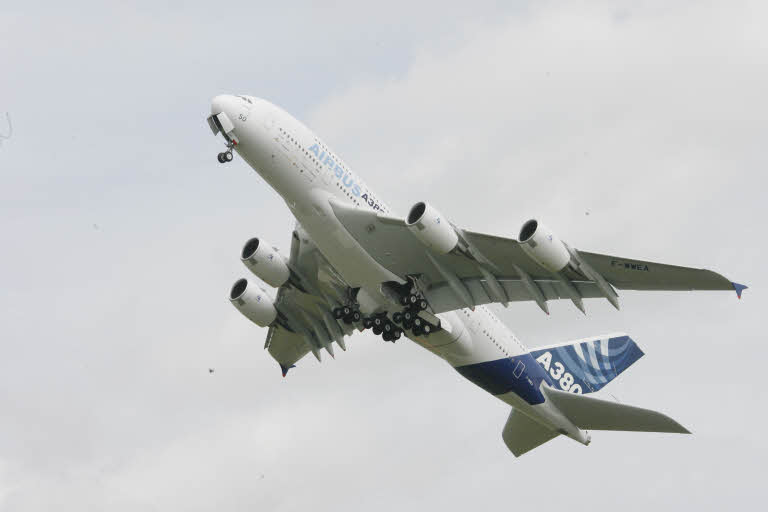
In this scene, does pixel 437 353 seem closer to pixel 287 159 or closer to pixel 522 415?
pixel 522 415

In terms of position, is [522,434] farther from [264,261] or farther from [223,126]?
[223,126]

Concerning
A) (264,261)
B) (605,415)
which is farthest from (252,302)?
(605,415)

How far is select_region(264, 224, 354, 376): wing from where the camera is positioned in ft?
120

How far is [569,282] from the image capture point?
3250cm

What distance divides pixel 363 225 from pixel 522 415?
11.8m

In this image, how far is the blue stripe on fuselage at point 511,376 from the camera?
38.2 meters

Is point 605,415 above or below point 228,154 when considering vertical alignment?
below

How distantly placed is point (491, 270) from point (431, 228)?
2.87 metres

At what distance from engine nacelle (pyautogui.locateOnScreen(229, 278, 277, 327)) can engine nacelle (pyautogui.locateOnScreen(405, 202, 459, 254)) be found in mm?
8107

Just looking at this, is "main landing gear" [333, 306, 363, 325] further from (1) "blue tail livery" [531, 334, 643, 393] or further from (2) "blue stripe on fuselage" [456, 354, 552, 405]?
(1) "blue tail livery" [531, 334, 643, 393]

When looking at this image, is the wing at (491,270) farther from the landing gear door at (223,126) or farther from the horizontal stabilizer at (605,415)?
the horizontal stabilizer at (605,415)

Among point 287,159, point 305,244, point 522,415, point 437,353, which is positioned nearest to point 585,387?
point 522,415

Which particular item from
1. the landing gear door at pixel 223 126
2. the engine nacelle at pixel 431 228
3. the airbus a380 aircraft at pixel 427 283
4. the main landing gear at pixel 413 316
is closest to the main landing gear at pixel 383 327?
the airbus a380 aircraft at pixel 427 283

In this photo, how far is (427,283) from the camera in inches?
1393
